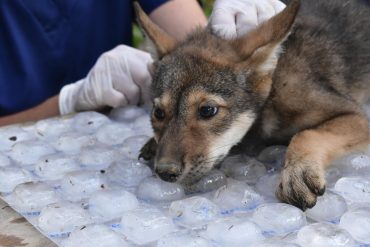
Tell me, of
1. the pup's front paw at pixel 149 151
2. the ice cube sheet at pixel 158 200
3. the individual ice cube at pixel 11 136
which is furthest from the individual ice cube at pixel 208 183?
the individual ice cube at pixel 11 136

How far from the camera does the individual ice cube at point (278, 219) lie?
1644mm

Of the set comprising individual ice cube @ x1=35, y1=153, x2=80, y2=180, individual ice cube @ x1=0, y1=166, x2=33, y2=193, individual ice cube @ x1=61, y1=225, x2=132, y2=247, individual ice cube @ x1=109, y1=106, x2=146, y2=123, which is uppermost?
individual ice cube @ x1=61, y1=225, x2=132, y2=247

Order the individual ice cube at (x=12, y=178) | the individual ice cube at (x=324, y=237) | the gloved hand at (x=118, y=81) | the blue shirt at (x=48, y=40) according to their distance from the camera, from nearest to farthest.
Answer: the individual ice cube at (x=324, y=237) → the individual ice cube at (x=12, y=178) → the gloved hand at (x=118, y=81) → the blue shirt at (x=48, y=40)

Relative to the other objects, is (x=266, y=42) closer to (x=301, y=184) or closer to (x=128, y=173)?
(x=301, y=184)

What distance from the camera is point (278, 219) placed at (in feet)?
5.44

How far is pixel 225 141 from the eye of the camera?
80.2 inches

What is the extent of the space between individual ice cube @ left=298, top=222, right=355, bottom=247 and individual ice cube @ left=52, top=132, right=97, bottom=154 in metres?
1.09

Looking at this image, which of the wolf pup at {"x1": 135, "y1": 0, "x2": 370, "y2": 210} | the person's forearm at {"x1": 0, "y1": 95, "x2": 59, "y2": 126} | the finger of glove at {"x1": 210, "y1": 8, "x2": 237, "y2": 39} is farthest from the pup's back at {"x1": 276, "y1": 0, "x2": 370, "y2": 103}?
the person's forearm at {"x1": 0, "y1": 95, "x2": 59, "y2": 126}

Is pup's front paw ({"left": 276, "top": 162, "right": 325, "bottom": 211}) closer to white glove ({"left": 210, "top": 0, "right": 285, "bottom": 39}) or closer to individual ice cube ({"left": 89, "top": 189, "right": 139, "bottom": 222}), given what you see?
individual ice cube ({"left": 89, "top": 189, "right": 139, "bottom": 222})

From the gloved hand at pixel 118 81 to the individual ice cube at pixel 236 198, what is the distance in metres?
1.12

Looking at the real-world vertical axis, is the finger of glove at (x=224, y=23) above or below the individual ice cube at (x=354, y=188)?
above

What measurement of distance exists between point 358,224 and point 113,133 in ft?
3.95

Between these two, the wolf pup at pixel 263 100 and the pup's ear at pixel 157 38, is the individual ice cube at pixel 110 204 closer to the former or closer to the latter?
the wolf pup at pixel 263 100

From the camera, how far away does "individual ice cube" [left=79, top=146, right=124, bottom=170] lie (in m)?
2.20
